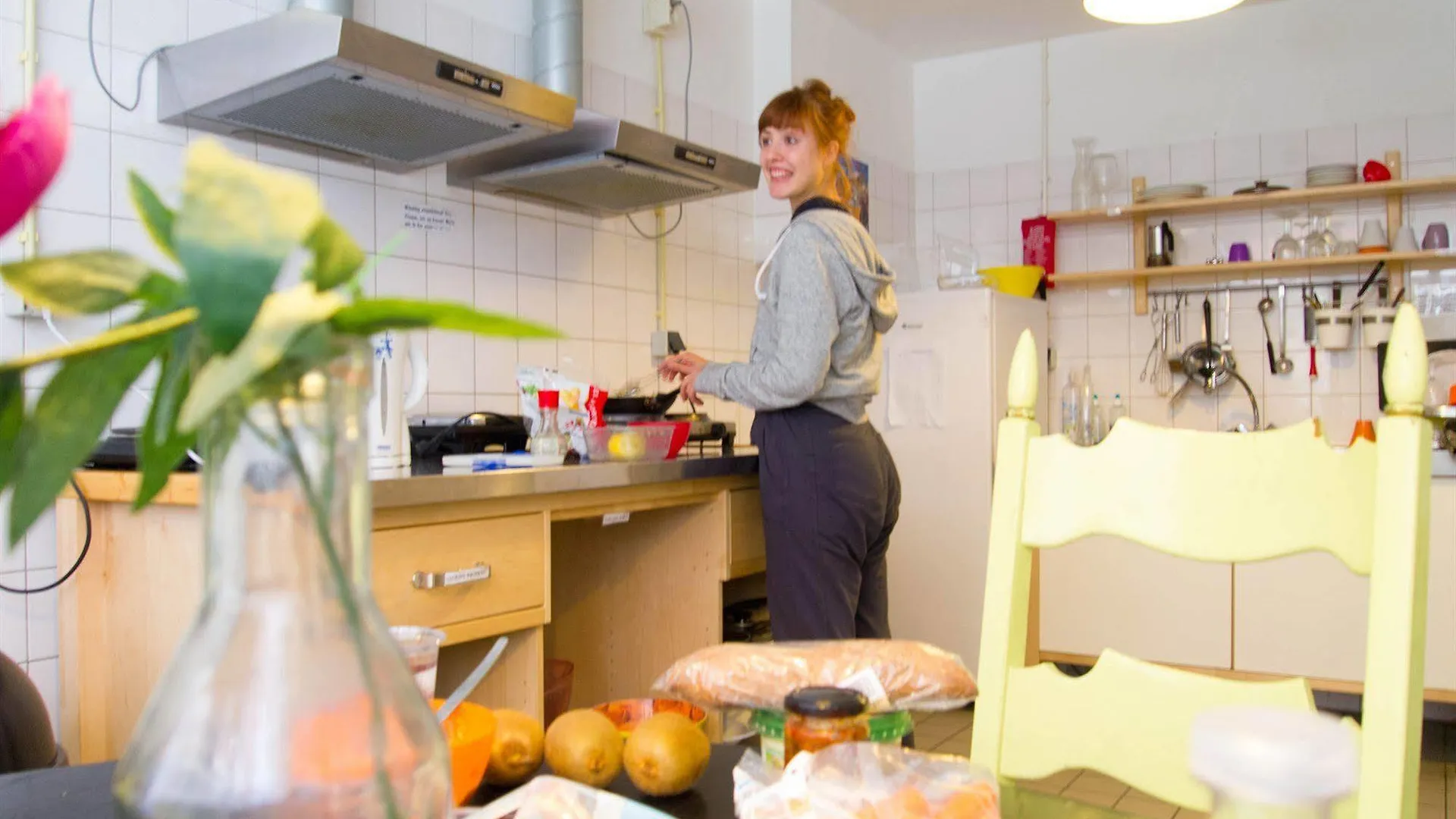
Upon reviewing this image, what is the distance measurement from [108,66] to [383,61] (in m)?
0.54

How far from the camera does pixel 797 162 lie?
2.29m

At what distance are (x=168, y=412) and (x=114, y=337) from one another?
23mm

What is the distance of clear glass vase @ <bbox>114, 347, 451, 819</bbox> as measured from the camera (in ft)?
1.02

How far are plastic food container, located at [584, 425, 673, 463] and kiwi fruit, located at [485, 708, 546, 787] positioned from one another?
5.04ft

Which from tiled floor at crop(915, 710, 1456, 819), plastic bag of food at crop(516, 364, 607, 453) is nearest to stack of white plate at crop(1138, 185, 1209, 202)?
Answer: tiled floor at crop(915, 710, 1456, 819)

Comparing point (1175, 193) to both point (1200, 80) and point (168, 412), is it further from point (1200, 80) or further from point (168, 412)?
point (168, 412)

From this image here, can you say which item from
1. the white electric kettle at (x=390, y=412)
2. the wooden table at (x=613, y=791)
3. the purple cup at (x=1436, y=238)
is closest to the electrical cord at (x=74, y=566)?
the white electric kettle at (x=390, y=412)

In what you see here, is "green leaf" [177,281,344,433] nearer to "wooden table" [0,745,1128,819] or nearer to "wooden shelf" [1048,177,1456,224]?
"wooden table" [0,745,1128,819]

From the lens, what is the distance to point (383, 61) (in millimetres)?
1834

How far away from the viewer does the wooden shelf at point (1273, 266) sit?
357cm

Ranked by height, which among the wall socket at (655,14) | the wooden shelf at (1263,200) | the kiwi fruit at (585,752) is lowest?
the kiwi fruit at (585,752)

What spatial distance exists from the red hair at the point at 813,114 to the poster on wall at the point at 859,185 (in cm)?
144

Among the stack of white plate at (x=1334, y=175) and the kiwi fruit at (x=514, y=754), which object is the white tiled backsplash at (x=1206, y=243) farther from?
the kiwi fruit at (x=514, y=754)

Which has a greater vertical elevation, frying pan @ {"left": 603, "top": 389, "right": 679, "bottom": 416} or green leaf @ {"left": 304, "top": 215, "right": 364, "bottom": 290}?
green leaf @ {"left": 304, "top": 215, "right": 364, "bottom": 290}
